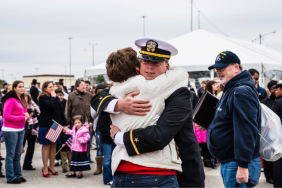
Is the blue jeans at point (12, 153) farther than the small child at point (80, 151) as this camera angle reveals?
No

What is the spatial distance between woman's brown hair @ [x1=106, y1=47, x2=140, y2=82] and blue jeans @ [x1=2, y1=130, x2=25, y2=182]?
453 cm

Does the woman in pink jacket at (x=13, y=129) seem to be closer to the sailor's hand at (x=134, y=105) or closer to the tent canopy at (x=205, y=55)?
the sailor's hand at (x=134, y=105)

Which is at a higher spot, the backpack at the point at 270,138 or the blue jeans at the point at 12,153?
the backpack at the point at 270,138

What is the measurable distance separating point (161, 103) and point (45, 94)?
5.03 m

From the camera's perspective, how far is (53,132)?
20.9ft

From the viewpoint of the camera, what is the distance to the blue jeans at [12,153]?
19.2ft

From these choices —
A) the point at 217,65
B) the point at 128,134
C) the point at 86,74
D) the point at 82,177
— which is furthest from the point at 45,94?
the point at 86,74

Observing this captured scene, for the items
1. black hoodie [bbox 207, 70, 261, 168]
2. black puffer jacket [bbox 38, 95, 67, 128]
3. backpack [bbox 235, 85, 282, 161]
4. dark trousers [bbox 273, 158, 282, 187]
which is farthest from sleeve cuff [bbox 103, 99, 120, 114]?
black puffer jacket [bbox 38, 95, 67, 128]

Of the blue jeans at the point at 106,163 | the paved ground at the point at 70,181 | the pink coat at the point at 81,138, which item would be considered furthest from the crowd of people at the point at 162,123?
the pink coat at the point at 81,138

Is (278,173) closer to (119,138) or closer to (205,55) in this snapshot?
(119,138)

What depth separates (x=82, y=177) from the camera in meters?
6.39

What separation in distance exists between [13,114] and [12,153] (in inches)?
30.4

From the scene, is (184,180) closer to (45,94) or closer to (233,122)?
(233,122)

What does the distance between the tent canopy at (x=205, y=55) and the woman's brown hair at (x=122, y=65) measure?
954 centimetres
